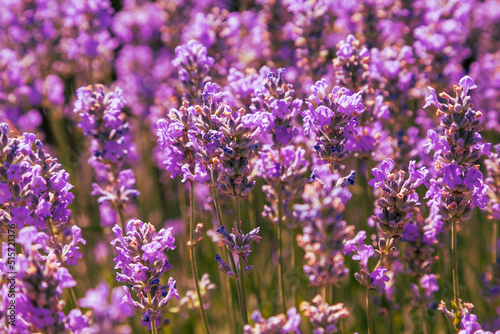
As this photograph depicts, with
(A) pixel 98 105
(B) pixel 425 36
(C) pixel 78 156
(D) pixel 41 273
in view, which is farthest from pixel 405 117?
(C) pixel 78 156

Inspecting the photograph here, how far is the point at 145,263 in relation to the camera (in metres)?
1.94

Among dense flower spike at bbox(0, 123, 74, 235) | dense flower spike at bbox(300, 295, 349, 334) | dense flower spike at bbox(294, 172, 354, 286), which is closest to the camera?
dense flower spike at bbox(294, 172, 354, 286)

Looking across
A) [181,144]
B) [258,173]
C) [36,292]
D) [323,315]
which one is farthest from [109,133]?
[323,315]

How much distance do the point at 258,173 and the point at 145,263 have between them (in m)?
0.77

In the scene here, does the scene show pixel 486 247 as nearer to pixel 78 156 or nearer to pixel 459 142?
pixel 459 142

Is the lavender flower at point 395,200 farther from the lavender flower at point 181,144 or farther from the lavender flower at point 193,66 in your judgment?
the lavender flower at point 193,66

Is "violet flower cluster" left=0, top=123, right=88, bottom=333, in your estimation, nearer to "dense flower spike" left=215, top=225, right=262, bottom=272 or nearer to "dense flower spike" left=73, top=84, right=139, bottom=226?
"dense flower spike" left=73, top=84, right=139, bottom=226

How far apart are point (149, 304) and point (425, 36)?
2499mm

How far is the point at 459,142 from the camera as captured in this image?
76.2 inches

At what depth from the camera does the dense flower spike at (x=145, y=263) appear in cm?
191

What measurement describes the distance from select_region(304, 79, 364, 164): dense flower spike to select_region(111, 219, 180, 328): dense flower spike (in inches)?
28.8

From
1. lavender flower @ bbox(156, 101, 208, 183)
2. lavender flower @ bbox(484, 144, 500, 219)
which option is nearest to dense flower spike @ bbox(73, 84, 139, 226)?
lavender flower @ bbox(156, 101, 208, 183)

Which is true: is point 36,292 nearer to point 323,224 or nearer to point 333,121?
point 323,224

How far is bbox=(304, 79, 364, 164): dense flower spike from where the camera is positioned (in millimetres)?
2096
